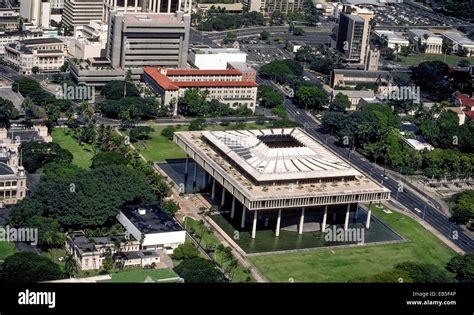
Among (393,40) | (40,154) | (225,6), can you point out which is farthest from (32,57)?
(393,40)

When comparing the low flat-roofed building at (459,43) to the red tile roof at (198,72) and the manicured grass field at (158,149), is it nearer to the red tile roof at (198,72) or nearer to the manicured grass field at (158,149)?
the red tile roof at (198,72)

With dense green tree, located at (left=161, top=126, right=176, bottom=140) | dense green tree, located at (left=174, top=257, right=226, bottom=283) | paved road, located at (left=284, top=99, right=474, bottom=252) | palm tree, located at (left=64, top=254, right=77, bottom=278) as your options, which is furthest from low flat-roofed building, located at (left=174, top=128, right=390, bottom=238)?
palm tree, located at (left=64, top=254, right=77, bottom=278)

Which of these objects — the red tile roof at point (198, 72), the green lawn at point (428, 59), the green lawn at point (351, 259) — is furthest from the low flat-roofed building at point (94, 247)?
the green lawn at point (428, 59)

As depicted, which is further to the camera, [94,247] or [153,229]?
[153,229]

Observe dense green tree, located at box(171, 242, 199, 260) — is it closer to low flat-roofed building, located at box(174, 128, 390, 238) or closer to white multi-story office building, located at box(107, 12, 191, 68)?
low flat-roofed building, located at box(174, 128, 390, 238)

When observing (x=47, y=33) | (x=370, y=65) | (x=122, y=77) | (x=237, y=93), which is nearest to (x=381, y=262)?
(x=237, y=93)

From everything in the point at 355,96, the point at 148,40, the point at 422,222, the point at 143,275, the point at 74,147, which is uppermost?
the point at 148,40

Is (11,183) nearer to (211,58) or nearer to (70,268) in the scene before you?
(70,268)
